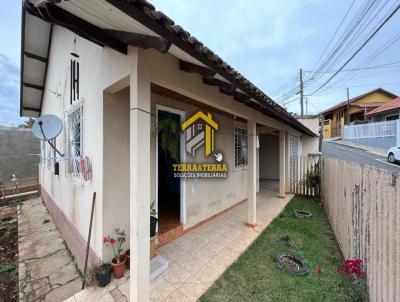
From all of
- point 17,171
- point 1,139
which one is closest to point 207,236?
point 17,171

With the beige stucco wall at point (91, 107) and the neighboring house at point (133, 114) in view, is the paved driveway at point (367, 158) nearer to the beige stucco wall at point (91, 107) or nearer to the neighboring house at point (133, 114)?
the neighboring house at point (133, 114)

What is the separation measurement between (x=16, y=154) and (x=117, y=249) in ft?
→ 45.6

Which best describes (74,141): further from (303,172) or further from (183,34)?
(303,172)

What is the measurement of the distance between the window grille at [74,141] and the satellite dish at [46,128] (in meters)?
0.46

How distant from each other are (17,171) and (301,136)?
18532 millimetres

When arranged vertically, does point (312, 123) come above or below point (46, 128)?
above

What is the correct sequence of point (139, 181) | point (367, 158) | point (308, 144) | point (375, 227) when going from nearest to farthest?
point (139, 181)
point (375, 227)
point (308, 144)
point (367, 158)

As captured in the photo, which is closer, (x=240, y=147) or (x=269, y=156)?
(x=240, y=147)

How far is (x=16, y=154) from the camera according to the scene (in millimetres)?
12703

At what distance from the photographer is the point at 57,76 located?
646cm

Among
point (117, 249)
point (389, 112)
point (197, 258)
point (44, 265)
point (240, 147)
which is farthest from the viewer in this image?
point (389, 112)

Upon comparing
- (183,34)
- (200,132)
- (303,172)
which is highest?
(183,34)

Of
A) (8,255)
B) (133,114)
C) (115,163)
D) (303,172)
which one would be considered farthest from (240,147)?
(8,255)

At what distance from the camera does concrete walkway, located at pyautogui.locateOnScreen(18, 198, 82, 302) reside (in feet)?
11.9
